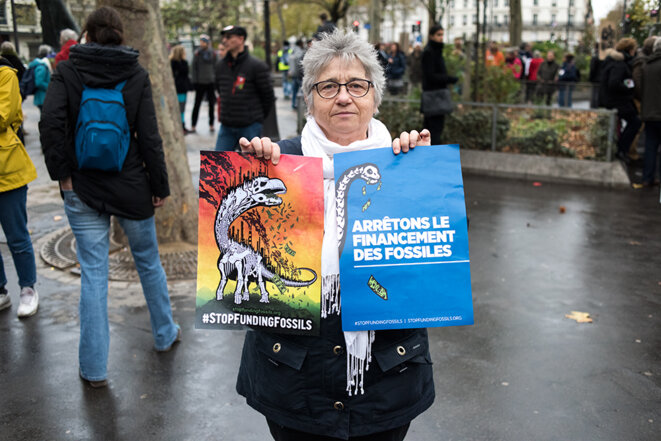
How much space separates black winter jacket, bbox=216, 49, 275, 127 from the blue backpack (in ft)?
14.2

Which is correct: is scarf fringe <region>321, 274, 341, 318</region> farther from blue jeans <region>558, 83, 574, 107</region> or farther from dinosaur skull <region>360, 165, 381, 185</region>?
blue jeans <region>558, 83, 574, 107</region>

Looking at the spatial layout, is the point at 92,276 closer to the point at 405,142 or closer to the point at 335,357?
the point at 335,357

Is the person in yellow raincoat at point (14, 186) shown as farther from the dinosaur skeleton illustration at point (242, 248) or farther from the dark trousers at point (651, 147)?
the dark trousers at point (651, 147)

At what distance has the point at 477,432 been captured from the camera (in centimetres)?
376

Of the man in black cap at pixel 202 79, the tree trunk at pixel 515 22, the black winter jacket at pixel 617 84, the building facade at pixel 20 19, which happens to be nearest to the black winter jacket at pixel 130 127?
the building facade at pixel 20 19

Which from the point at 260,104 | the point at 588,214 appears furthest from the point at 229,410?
the point at 588,214

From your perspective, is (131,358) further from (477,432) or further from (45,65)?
(45,65)

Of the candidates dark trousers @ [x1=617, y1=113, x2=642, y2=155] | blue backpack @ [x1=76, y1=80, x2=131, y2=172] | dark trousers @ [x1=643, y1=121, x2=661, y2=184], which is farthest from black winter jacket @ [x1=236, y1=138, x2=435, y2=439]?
dark trousers @ [x1=617, y1=113, x2=642, y2=155]

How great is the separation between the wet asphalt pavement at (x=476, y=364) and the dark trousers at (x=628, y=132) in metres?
5.21

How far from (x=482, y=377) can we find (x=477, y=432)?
690 mm

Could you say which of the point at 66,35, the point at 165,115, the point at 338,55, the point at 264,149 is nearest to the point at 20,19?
the point at 66,35

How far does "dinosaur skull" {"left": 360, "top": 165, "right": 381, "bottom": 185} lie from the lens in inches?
91.0

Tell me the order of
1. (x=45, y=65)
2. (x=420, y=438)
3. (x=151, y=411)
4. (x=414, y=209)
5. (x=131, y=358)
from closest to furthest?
(x=414, y=209) < (x=420, y=438) < (x=151, y=411) < (x=131, y=358) < (x=45, y=65)

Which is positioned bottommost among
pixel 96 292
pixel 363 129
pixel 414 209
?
pixel 96 292
